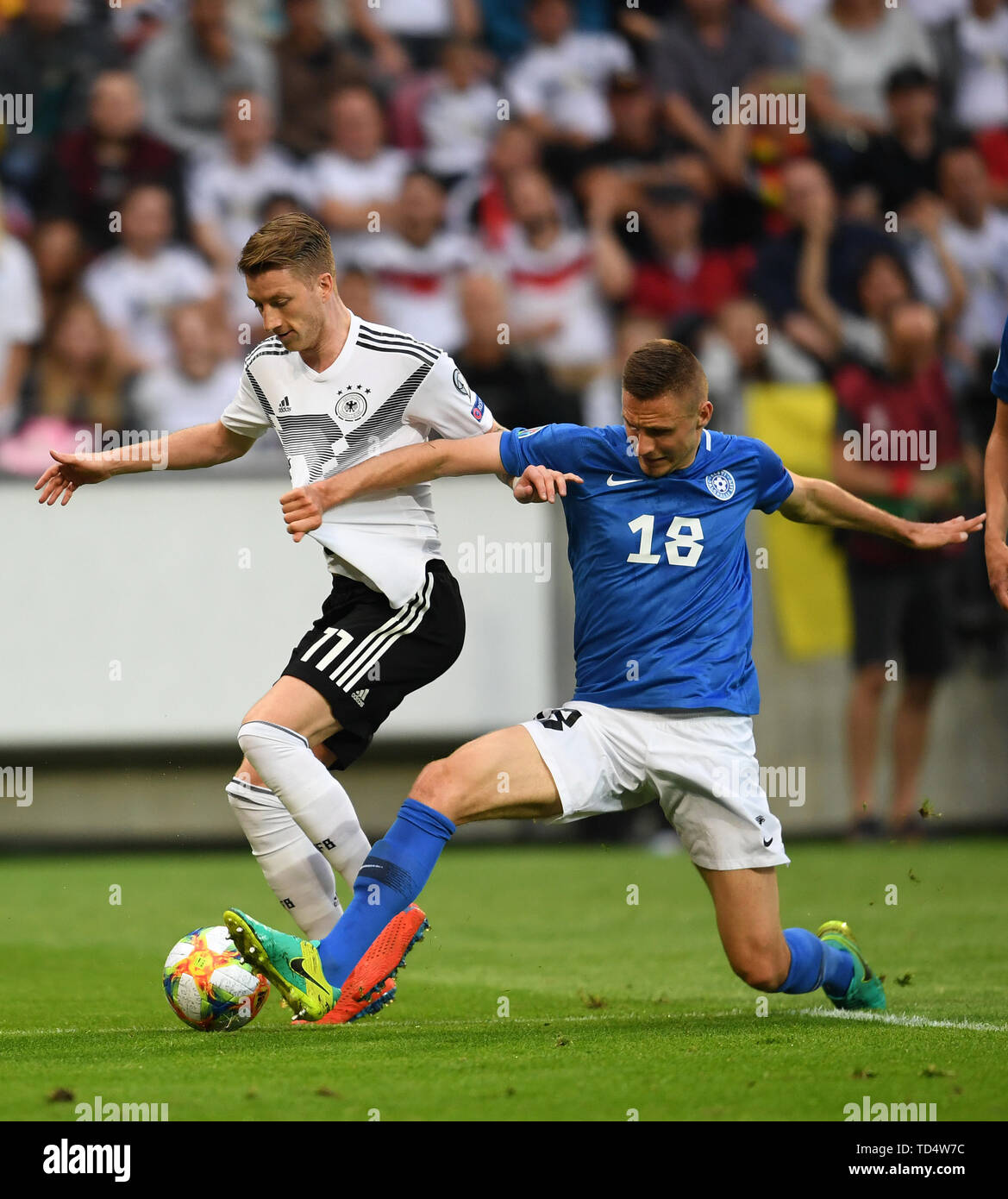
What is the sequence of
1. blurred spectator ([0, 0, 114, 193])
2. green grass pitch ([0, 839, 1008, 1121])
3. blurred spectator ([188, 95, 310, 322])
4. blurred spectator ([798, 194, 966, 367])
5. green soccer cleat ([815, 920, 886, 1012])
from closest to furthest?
green grass pitch ([0, 839, 1008, 1121]), green soccer cleat ([815, 920, 886, 1012]), blurred spectator ([798, 194, 966, 367]), blurred spectator ([188, 95, 310, 322]), blurred spectator ([0, 0, 114, 193])

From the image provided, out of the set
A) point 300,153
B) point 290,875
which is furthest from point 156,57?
point 290,875

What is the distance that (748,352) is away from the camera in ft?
37.0

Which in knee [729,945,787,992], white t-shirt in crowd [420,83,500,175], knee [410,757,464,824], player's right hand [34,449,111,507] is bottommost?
knee [729,945,787,992]

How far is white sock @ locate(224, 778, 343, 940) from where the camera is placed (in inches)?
205

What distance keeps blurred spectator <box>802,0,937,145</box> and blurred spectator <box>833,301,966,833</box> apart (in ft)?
10.1

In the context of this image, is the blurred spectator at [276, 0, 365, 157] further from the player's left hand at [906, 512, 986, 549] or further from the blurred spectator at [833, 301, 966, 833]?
the player's left hand at [906, 512, 986, 549]

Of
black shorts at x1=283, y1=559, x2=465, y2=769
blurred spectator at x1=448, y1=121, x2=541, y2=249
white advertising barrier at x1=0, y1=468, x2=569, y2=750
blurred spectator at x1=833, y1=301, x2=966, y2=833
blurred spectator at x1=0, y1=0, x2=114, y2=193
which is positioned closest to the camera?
black shorts at x1=283, y1=559, x2=465, y2=769

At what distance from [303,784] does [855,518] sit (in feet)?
5.98

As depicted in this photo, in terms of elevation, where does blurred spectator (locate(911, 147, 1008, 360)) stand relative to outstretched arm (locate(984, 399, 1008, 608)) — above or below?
above

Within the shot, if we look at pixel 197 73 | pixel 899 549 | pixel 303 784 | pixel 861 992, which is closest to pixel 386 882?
pixel 303 784

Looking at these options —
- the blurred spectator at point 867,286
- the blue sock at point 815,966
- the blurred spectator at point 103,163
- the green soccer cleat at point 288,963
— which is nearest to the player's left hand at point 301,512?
the green soccer cleat at point 288,963

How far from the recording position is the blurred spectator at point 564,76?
41.0 feet

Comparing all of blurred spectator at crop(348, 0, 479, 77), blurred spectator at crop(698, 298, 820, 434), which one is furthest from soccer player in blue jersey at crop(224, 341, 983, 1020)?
blurred spectator at crop(348, 0, 479, 77)

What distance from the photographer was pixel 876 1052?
440 cm
